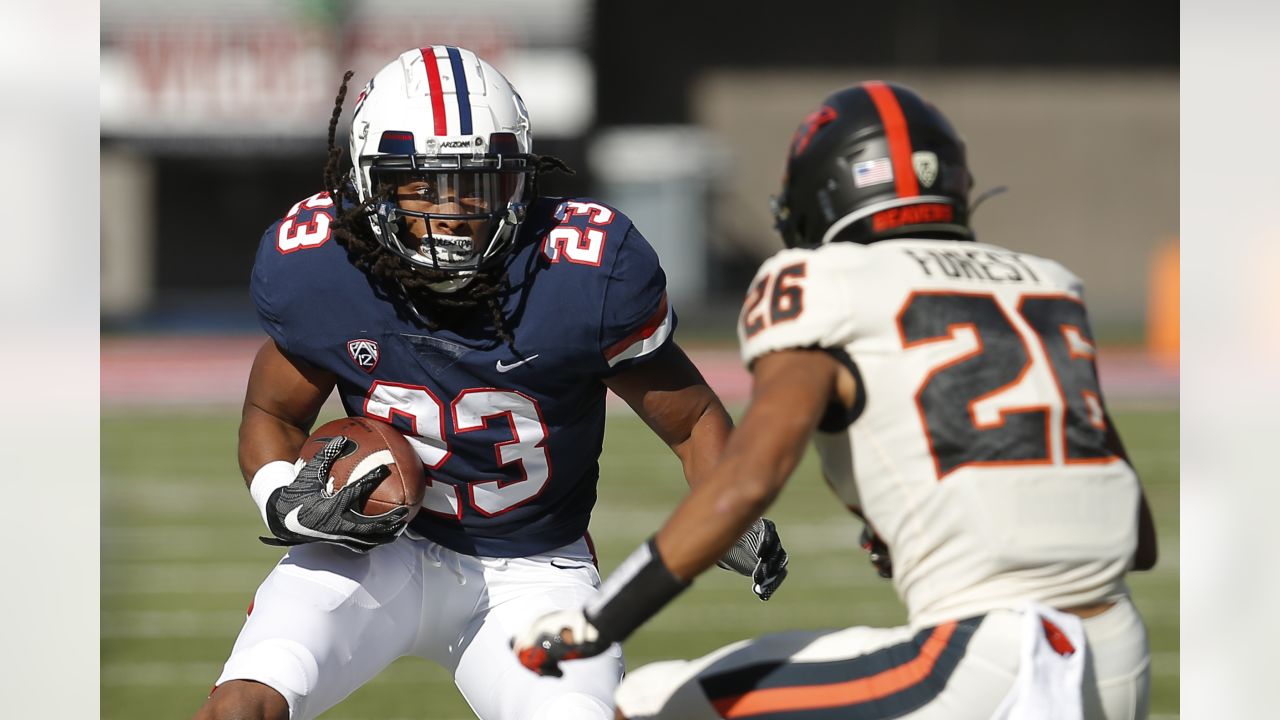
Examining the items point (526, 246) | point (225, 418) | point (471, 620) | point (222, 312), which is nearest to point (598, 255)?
point (526, 246)

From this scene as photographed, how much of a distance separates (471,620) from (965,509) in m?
1.30

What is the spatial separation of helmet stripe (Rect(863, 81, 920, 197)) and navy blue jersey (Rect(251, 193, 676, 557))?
0.72 meters

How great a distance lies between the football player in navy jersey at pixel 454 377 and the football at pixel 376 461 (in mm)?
27

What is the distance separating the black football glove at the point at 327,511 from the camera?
9.59 ft

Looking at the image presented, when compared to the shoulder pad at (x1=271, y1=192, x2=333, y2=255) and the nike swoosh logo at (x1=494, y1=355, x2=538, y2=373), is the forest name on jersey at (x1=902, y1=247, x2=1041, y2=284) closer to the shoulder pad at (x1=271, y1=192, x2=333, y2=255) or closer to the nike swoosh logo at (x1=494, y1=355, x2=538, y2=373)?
the nike swoosh logo at (x1=494, y1=355, x2=538, y2=373)

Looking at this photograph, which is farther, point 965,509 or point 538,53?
point 538,53

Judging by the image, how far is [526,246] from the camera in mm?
3146

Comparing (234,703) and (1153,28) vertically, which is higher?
(1153,28)

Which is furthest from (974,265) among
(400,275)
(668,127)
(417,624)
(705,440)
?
(668,127)

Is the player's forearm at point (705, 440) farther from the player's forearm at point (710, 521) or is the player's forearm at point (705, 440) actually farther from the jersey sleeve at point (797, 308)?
the player's forearm at point (710, 521)

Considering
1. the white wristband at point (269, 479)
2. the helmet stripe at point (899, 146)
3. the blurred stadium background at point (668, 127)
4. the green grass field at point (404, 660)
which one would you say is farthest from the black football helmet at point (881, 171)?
the blurred stadium background at point (668, 127)
